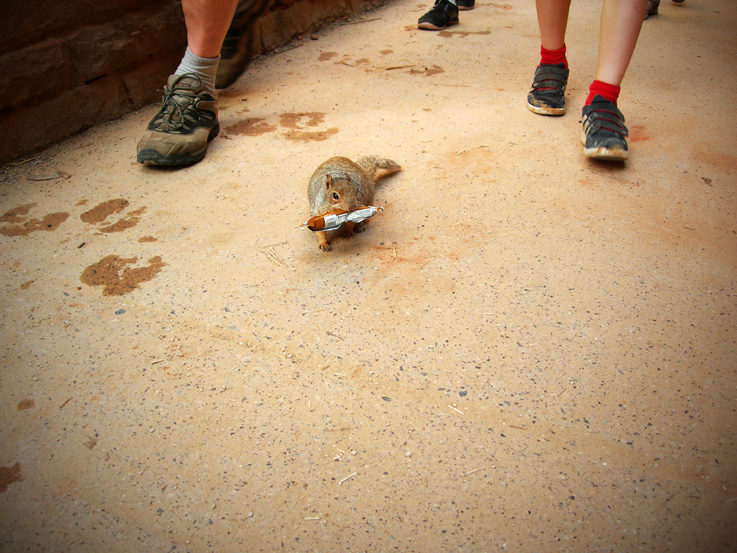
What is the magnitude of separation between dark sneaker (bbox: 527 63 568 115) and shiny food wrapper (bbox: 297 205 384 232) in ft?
5.50

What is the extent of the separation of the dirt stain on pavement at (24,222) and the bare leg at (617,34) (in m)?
2.99

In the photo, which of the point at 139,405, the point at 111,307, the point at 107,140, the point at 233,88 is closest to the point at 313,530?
the point at 139,405

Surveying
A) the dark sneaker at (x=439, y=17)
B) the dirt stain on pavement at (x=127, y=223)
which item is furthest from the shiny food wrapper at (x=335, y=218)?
the dark sneaker at (x=439, y=17)

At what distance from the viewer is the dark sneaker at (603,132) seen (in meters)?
2.32

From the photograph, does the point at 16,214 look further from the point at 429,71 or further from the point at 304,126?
the point at 429,71

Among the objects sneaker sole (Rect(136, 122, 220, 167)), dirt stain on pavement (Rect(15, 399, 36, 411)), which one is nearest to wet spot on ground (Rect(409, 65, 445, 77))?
sneaker sole (Rect(136, 122, 220, 167))

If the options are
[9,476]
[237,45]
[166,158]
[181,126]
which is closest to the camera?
[9,476]

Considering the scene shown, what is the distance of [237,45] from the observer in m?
3.59

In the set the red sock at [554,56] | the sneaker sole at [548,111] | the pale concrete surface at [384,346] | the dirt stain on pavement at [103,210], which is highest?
the red sock at [554,56]

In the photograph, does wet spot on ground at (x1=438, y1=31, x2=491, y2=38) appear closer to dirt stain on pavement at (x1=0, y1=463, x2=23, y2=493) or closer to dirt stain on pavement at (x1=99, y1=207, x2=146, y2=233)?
dirt stain on pavement at (x1=99, y1=207, x2=146, y2=233)

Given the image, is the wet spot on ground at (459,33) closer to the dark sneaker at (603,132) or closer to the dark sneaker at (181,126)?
the dark sneaker at (603,132)

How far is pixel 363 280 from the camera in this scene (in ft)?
6.07

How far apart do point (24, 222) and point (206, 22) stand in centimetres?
147

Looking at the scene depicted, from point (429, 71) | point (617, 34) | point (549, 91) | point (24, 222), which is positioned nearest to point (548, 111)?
point (549, 91)
